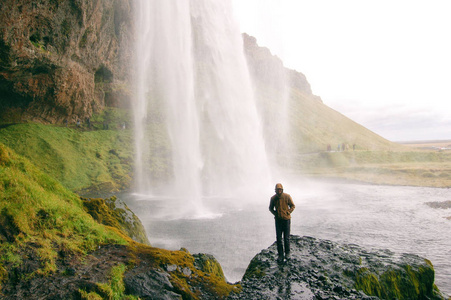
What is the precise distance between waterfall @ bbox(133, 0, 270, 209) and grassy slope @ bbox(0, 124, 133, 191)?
10.1 ft

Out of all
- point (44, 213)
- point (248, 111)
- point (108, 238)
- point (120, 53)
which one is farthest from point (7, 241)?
point (120, 53)

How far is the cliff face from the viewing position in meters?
22.8

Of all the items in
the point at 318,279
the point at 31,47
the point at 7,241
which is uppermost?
the point at 31,47

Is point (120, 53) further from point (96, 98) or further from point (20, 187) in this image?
point (20, 187)

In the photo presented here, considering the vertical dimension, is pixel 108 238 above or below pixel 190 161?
below

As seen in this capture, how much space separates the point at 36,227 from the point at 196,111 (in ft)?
103

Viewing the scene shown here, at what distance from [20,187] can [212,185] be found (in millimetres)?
28286

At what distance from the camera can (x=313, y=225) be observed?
17438mm

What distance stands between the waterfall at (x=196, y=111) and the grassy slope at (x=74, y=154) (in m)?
3.06

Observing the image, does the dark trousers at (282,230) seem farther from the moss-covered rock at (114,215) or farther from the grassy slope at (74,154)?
the grassy slope at (74,154)

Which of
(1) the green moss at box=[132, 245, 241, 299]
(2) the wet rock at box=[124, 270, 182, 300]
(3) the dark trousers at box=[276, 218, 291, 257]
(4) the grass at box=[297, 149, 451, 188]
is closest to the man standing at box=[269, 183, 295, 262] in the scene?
(3) the dark trousers at box=[276, 218, 291, 257]

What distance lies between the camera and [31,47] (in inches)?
974

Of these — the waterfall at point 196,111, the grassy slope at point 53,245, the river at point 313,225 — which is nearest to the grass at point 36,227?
the grassy slope at point 53,245

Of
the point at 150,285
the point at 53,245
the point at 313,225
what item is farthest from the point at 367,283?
the point at 313,225
